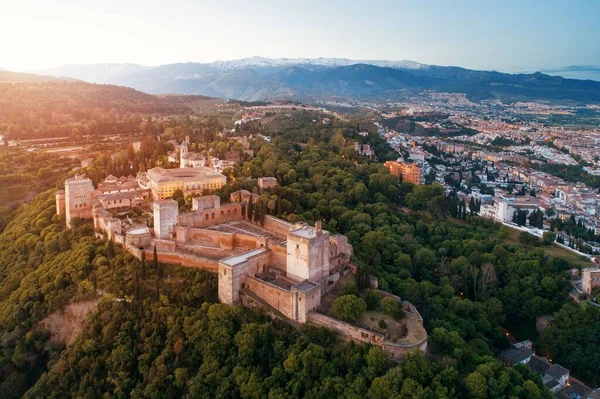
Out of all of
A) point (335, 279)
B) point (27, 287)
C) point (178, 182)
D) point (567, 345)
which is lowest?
point (567, 345)

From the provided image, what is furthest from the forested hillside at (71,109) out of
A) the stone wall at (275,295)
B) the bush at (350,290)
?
the bush at (350,290)

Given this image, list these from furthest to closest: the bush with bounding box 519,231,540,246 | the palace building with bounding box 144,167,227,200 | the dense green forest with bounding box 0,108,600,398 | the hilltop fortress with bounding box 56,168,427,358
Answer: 1. the bush with bounding box 519,231,540,246
2. the palace building with bounding box 144,167,227,200
3. the hilltop fortress with bounding box 56,168,427,358
4. the dense green forest with bounding box 0,108,600,398

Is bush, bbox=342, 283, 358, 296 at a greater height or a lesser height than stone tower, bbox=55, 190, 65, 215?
lesser

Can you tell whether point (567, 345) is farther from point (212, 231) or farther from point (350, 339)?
point (212, 231)

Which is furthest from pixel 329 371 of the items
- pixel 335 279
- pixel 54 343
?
pixel 54 343

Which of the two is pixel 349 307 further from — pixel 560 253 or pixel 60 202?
pixel 560 253

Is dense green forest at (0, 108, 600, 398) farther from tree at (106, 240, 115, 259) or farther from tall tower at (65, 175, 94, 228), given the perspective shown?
tall tower at (65, 175, 94, 228)

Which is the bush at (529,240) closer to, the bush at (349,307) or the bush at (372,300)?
the bush at (372,300)


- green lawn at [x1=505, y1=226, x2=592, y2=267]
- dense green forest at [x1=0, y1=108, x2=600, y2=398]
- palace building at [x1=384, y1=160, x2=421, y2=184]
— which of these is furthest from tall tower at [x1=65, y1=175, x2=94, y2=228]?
palace building at [x1=384, y1=160, x2=421, y2=184]

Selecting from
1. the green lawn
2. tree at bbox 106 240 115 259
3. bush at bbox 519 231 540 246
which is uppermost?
tree at bbox 106 240 115 259
